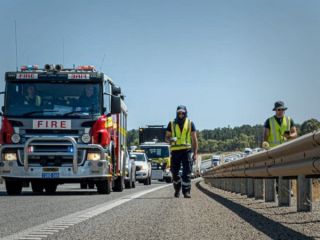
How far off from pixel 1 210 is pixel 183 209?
2675mm

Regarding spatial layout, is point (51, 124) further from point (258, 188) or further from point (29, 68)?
point (258, 188)

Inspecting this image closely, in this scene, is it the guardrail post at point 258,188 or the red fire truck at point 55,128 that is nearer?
the guardrail post at point 258,188

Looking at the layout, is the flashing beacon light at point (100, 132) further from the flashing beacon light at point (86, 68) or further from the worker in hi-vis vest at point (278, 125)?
the worker in hi-vis vest at point (278, 125)

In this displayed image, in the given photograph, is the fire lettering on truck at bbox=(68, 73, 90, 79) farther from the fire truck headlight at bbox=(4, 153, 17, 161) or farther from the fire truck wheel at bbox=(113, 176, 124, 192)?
the fire truck wheel at bbox=(113, 176, 124, 192)

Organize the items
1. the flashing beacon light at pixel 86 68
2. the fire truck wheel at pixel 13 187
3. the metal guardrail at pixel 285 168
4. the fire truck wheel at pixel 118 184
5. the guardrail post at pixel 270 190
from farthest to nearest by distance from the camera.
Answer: the fire truck wheel at pixel 118 184 → the flashing beacon light at pixel 86 68 → the fire truck wheel at pixel 13 187 → the guardrail post at pixel 270 190 → the metal guardrail at pixel 285 168

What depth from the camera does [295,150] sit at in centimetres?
751

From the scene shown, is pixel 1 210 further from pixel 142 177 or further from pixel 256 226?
pixel 142 177

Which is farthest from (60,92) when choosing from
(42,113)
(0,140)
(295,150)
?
(295,150)

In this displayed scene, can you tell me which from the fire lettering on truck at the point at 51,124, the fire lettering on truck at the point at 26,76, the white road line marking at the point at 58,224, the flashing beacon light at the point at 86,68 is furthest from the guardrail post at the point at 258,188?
the fire lettering on truck at the point at 26,76

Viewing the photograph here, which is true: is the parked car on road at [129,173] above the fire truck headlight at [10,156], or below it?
below

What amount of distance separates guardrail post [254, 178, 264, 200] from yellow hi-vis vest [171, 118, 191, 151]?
194cm

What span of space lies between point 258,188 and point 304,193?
13.5 feet

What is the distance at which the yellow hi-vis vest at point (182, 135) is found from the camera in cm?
1409

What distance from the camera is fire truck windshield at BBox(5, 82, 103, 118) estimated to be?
593 inches
